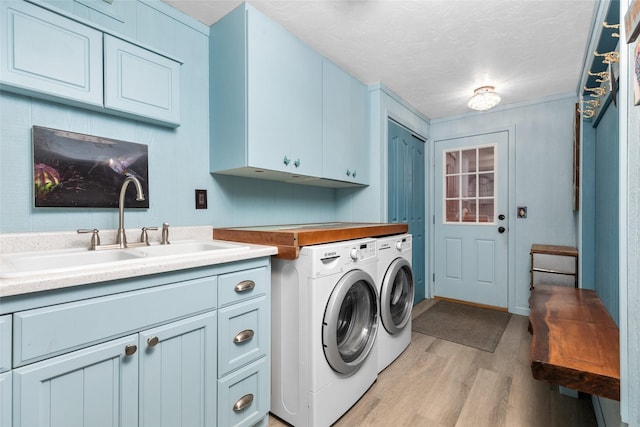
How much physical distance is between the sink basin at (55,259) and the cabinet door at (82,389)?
0.28 metres

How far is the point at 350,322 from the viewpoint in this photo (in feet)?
6.12

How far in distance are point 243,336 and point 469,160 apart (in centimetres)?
334

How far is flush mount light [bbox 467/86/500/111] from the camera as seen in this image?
2.74m

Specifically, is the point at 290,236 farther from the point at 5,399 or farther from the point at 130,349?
the point at 5,399

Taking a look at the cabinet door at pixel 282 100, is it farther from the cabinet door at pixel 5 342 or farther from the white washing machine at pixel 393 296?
the cabinet door at pixel 5 342

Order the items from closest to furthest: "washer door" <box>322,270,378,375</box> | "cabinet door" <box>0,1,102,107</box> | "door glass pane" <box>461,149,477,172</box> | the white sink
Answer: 1. the white sink
2. "cabinet door" <box>0,1,102,107</box>
3. "washer door" <box>322,270,378,375</box>
4. "door glass pane" <box>461,149,477,172</box>

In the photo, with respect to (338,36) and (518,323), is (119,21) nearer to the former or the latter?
(338,36)

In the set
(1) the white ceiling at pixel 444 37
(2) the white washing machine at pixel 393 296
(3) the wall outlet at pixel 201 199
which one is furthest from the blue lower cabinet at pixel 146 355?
(1) the white ceiling at pixel 444 37

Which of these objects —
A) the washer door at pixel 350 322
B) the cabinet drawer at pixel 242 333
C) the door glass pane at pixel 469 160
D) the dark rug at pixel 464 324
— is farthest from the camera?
the door glass pane at pixel 469 160

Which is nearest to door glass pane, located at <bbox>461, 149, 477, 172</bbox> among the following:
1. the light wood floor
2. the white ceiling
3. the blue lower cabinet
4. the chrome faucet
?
the white ceiling

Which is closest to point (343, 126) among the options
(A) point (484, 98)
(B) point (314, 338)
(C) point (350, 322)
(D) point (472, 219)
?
(A) point (484, 98)

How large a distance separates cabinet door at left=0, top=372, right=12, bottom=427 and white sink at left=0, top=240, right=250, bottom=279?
265 millimetres

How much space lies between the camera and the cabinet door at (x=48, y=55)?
1.17m

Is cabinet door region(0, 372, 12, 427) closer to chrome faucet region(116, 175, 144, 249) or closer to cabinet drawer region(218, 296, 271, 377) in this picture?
cabinet drawer region(218, 296, 271, 377)
